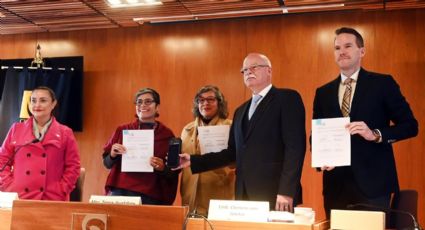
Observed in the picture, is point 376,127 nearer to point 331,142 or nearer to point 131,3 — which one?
point 331,142

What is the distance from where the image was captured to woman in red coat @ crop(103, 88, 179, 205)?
335 centimetres

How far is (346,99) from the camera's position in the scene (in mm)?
2619

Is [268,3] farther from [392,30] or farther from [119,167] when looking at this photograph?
[119,167]

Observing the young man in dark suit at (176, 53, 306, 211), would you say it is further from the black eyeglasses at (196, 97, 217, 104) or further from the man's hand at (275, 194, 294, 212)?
the black eyeglasses at (196, 97, 217, 104)

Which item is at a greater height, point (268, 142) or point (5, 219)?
point (268, 142)

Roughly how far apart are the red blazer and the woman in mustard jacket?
81 cm

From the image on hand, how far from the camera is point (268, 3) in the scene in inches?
201

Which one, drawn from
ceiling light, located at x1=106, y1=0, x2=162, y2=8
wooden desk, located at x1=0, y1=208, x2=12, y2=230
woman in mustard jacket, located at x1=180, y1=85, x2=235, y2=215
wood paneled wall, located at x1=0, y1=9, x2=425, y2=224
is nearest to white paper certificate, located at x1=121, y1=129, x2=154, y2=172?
woman in mustard jacket, located at x1=180, y1=85, x2=235, y2=215

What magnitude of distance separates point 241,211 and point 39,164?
191 cm

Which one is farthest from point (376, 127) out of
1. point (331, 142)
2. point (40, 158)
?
point (40, 158)

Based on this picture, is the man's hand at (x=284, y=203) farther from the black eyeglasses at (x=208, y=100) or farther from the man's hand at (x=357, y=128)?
the black eyeglasses at (x=208, y=100)

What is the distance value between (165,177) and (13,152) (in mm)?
1080

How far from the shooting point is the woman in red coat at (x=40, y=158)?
331 cm

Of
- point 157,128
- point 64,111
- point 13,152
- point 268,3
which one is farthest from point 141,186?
point 64,111
